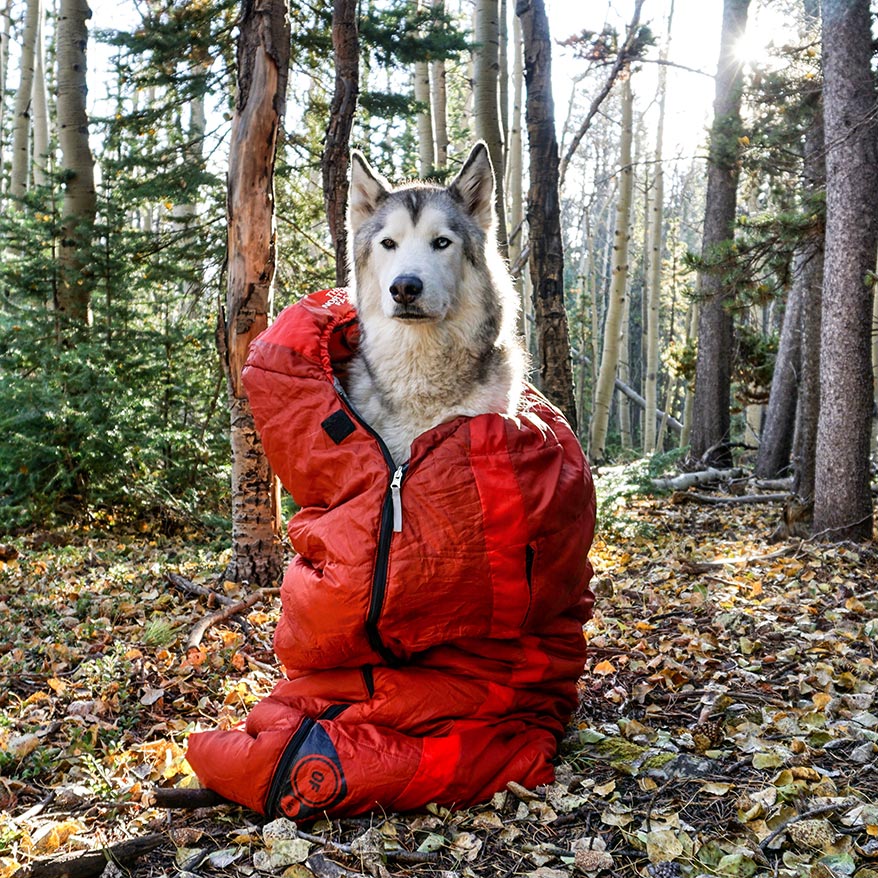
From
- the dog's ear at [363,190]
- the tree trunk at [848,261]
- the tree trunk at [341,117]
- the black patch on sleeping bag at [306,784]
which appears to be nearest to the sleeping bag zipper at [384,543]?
the black patch on sleeping bag at [306,784]

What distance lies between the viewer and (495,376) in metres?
3.60

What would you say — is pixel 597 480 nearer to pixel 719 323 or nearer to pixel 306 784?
pixel 719 323

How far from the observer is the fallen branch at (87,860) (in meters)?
2.64

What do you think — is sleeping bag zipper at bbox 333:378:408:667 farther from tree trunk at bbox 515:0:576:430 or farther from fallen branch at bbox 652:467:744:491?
fallen branch at bbox 652:467:744:491

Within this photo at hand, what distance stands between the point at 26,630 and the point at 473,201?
417cm

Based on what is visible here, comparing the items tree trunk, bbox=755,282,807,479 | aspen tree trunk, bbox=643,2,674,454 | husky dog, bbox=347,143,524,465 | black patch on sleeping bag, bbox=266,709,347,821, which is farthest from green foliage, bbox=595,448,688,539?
aspen tree trunk, bbox=643,2,674,454

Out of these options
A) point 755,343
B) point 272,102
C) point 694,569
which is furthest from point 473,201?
point 755,343

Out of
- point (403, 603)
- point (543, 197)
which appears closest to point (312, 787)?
point (403, 603)

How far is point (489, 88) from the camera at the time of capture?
9.24m

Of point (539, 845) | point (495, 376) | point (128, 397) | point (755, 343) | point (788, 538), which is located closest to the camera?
point (539, 845)

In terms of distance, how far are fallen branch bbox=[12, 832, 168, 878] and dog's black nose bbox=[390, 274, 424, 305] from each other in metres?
2.34

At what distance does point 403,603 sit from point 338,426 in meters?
0.80

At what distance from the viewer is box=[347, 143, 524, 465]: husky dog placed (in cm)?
346

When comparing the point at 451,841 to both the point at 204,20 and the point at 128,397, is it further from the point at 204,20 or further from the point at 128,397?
the point at 204,20
